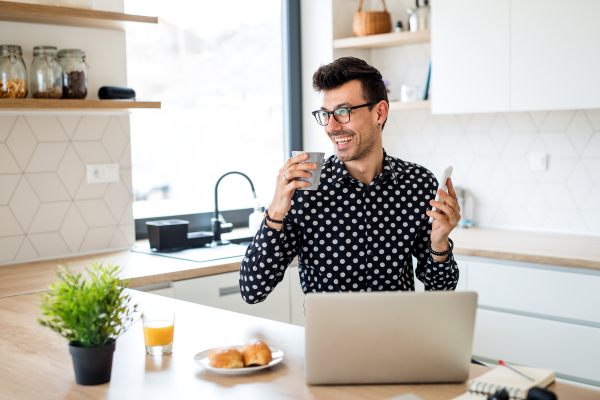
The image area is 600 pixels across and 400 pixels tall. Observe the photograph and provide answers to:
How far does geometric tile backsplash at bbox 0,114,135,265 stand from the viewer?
2.90 meters

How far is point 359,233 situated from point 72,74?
1493mm

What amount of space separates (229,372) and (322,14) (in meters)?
2.99

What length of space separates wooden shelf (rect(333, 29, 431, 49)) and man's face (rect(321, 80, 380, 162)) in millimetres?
1733

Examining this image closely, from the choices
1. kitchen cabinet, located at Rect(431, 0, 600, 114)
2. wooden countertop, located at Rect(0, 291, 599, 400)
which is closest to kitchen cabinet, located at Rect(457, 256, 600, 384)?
kitchen cabinet, located at Rect(431, 0, 600, 114)

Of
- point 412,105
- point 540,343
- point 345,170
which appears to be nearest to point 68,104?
point 345,170

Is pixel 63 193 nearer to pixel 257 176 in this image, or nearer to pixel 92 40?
pixel 92 40

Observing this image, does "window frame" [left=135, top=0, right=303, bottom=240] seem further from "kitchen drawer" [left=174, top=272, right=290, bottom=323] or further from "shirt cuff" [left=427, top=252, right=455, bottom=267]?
"shirt cuff" [left=427, top=252, right=455, bottom=267]

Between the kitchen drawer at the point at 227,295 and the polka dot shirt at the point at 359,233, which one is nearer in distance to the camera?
the polka dot shirt at the point at 359,233

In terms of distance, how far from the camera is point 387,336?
129 cm

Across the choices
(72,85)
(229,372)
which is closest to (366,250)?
(229,372)

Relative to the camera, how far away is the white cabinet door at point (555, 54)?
2.90m

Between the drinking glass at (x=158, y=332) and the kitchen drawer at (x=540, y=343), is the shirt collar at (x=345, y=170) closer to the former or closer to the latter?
the drinking glass at (x=158, y=332)

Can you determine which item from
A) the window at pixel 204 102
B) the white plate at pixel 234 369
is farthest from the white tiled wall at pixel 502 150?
the white plate at pixel 234 369

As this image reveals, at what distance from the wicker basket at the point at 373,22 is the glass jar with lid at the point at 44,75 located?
181cm
